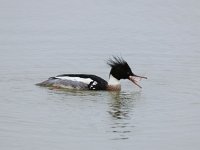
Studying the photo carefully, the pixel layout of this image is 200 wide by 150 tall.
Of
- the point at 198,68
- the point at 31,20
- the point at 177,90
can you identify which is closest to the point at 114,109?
the point at 177,90

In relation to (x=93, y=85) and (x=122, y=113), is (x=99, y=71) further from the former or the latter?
(x=122, y=113)

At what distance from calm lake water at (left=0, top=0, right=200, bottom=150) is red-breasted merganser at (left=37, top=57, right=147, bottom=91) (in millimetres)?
242

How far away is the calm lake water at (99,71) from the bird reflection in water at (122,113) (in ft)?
0.06

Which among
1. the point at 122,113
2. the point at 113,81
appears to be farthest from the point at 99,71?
the point at 122,113

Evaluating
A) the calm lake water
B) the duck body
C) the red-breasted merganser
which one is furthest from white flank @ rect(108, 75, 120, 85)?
the calm lake water

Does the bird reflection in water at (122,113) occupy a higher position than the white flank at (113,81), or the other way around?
the white flank at (113,81)

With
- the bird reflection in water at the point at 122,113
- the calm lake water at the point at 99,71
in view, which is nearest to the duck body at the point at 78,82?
the calm lake water at the point at 99,71

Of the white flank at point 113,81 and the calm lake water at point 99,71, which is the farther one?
the white flank at point 113,81

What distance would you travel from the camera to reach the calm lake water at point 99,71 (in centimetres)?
1361

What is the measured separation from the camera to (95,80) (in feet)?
58.3

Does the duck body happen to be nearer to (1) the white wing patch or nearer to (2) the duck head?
(1) the white wing patch

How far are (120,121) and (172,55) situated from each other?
19.3ft

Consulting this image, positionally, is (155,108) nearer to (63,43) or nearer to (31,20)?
(63,43)

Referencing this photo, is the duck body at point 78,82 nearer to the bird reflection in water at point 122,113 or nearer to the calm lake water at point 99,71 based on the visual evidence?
the calm lake water at point 99,71
